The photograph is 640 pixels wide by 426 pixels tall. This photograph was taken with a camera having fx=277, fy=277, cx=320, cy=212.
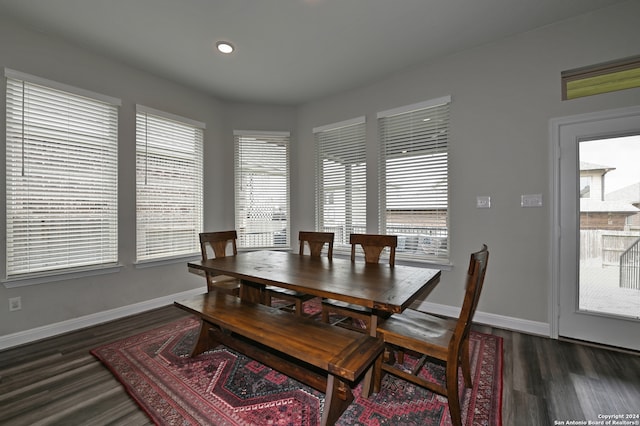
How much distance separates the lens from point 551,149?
268 cm

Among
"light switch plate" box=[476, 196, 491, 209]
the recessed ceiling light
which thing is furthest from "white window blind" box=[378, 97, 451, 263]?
the recessed ceiling light

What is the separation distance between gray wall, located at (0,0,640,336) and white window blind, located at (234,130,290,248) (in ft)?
3.81

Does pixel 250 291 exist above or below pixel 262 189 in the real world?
below

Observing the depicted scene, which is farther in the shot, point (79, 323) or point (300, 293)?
point (79, 323)

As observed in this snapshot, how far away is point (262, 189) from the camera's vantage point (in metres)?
4.55

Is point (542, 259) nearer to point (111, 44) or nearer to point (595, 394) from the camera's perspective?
point (595, 394)

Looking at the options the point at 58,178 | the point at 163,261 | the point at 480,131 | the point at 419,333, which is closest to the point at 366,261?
the point at 419,333

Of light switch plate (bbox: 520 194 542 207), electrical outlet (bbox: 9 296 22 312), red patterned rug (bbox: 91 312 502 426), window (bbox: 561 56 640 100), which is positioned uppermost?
window (bbox: 561 56 640 100)

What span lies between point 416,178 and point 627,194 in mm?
1835

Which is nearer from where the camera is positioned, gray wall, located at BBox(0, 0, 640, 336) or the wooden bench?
the wooden bench

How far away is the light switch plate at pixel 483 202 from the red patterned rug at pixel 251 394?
1412mm

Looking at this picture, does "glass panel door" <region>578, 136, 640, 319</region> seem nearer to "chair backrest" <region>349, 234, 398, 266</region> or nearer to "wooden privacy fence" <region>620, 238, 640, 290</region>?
"wooden privacy fence" <region>620, 238, 640, 290</region>

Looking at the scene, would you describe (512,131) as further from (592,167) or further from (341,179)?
(341,179)

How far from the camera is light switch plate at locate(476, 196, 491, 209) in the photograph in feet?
9.88
